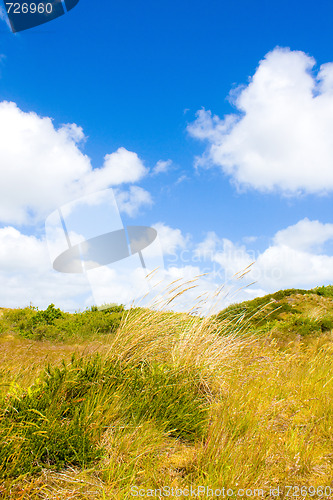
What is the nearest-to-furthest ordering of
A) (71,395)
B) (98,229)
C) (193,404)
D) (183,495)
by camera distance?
1. (183,495)
2. (71,395)
3. (193,404)
4. (98,229)

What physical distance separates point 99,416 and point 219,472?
100 centimetres

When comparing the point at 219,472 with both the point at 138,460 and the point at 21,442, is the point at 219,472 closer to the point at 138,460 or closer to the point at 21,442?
the point at 138,460

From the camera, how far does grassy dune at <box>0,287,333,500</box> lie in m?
2.26

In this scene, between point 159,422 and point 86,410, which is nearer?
point 86,410

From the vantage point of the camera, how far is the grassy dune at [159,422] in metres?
2.26

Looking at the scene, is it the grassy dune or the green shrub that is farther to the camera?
the green shrub

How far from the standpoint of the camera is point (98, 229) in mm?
8633

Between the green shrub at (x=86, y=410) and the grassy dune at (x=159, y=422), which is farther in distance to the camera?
the green shrub at (x=86, y=410)

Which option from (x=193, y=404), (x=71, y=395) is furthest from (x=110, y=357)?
(x=193, y=404)

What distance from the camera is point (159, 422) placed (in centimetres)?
295

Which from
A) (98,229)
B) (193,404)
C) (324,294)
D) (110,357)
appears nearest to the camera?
(193,404)

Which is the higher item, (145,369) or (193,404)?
(145,369)

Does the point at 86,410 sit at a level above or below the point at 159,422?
above

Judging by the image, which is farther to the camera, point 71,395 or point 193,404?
point 193,404
